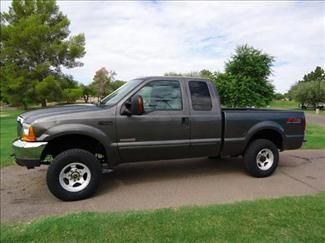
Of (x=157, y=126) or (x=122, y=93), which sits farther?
(x=122, y=93)

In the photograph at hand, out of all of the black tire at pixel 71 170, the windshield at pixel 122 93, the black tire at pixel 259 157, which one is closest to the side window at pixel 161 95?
the windshield at pixel 122 93

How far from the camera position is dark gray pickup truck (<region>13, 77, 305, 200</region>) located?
4.92m

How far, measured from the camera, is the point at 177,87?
574 cm

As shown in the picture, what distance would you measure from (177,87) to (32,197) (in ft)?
10.2

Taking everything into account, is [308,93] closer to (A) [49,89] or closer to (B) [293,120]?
(A) [49,89]

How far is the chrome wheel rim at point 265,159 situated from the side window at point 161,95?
6.40ft

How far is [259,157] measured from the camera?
20.4ft

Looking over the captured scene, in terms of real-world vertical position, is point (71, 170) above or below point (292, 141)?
below

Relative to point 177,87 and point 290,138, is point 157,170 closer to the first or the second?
point 177,87

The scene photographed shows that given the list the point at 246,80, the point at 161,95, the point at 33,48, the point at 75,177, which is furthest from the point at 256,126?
the point at 33,48

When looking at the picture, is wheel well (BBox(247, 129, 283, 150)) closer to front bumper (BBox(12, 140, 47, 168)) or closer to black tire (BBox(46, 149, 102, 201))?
black tire (BBox(46, 149, 102, 201))

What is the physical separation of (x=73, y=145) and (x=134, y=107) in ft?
4.13

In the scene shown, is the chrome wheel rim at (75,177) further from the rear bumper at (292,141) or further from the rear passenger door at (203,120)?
the rear bumper at (292,141)

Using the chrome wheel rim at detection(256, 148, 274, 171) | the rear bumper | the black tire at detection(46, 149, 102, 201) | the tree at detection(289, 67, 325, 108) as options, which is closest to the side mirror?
the black tire at detection(46, 149, 102, 201)
